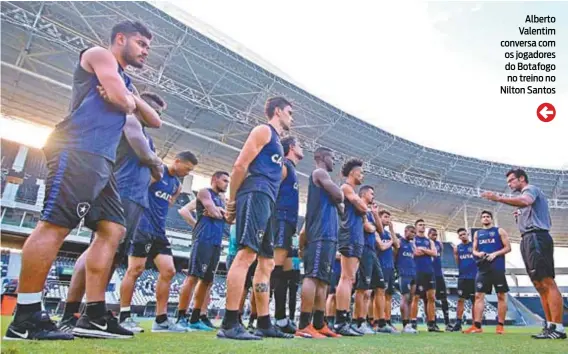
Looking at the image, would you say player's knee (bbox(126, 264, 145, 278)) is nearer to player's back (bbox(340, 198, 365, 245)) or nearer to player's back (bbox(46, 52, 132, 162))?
player's back (bbox(46, 52, 132, 162))

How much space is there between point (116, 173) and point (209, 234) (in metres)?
1.97

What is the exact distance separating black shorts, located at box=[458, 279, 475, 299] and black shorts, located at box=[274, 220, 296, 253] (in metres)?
5.57

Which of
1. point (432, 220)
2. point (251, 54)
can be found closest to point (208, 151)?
point (251, 54)

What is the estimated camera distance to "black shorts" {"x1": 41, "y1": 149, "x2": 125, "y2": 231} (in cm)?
210

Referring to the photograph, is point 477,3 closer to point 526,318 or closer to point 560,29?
point 560,29

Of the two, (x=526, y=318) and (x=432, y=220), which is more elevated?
(x=432, y=220)

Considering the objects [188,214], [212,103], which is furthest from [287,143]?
[212,103]

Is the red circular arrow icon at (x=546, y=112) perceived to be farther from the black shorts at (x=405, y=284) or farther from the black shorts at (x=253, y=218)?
the black shorts at (x=253, y=218)

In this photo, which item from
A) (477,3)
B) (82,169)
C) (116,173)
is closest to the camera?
(82,169)

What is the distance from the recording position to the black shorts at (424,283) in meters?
7.97

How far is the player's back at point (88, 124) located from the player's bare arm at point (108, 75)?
0.28 ft

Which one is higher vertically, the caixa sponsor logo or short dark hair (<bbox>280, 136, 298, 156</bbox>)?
short dark hair (<bbox>280, 136, 298, 156</bbox>)

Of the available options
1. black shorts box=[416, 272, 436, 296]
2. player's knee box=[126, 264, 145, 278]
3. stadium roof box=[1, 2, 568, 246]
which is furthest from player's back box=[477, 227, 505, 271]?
stadium roof box=[1, 2, 568, 246]

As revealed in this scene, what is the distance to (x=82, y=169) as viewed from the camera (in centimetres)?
221
